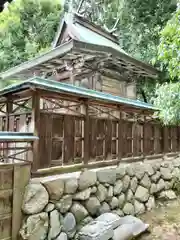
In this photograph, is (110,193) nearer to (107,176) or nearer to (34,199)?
(107,176)

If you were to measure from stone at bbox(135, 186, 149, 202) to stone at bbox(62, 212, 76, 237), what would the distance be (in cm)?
269

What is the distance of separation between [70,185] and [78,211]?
62cm

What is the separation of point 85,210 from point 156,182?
3.62 meters

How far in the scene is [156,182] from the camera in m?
7.90

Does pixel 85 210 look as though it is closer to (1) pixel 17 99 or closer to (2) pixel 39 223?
(2) pixel 39 223

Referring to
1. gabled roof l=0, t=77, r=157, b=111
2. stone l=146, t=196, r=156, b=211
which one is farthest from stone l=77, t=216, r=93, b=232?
gabled roof l=0, t=77, r=157, b=111

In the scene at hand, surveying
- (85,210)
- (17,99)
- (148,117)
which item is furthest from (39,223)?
(148,117)

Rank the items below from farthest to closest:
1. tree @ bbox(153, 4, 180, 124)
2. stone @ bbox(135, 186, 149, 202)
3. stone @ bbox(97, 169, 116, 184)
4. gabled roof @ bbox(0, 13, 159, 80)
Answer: gabled roof @ bbox(0, 13, 159, 80) → stone @ bbox(135, 186, 149, 202) → stone @ bbox(97, 169, 116, 184) → tree @ bbox(153, 4, 180, 124)

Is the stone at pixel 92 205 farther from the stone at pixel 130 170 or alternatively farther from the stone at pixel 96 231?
the stone at pixel 130 170

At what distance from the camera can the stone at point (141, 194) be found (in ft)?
22.6

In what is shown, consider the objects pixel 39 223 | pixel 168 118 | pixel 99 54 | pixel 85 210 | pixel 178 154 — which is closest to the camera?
pixel 39 223

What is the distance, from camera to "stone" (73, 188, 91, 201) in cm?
508

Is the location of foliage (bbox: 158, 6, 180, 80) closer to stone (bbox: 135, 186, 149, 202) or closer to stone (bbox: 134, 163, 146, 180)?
stone (bbox: 134, 163, 146, 180)

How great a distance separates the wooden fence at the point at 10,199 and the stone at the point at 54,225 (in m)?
0.61
